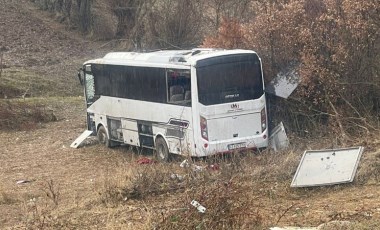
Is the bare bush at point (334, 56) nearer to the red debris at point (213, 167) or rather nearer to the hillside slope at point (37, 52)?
the red debris at point (213, 167)

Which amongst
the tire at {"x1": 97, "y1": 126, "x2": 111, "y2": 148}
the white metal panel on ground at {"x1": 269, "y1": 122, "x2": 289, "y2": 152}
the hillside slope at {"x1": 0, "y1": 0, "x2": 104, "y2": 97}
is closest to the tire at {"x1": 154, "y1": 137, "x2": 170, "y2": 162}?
the white metal panel on ground at {"x1": 269, "y1": 122, "x2": 289, "y2": 152}

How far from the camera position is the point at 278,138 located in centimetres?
1722

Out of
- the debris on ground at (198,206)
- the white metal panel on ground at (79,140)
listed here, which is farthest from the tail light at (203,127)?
the debris on ground at (198,206)

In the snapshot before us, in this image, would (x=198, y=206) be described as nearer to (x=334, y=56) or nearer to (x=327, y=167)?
(x=327, y=167)

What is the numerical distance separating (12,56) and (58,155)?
78.4ft

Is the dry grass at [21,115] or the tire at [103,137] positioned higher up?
the tire at [103,137]

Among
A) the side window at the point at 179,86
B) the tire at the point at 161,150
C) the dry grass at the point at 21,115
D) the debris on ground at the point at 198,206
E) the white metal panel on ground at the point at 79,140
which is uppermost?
the debris on ground at the point at 198,206

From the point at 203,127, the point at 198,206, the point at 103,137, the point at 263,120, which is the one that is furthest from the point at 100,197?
the point at 103,137

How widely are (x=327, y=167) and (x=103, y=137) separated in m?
10.6

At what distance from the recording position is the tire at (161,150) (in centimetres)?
1726

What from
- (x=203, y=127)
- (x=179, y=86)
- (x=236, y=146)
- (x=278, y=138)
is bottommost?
(x=278, y=138)

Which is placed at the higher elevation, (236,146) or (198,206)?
(198,206)

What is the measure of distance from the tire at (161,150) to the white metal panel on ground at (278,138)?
2812mm

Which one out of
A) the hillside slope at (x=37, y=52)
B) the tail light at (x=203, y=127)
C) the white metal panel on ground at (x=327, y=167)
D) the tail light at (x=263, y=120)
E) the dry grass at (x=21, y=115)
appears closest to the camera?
the white metal panel on ground at (x=327, y=167)
